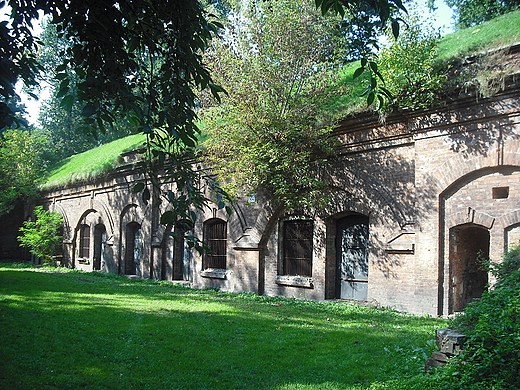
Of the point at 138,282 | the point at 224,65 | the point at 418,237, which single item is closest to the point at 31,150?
the point at 138,282

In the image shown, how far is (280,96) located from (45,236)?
1727cm

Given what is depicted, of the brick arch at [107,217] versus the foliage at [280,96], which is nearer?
the foliage at [280,96]

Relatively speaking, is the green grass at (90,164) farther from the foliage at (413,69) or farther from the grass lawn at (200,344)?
the foliage at (413,69)

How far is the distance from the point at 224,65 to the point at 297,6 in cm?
231

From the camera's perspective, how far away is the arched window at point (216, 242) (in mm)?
15367

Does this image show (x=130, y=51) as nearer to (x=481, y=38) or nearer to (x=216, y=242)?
(x=481, y=38)

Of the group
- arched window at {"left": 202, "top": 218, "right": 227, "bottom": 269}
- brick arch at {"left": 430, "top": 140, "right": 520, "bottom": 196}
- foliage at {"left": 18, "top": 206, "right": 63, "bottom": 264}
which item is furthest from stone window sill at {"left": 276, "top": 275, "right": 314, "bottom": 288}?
foliage at {"left": 18, "top": 206, "right": 63, "bottom": 264}

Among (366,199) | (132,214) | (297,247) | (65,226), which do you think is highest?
(366,199)

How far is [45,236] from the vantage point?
2406 centimetres

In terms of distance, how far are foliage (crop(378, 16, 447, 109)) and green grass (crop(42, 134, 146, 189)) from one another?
11.8m

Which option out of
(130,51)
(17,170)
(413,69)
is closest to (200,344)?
(130,51)

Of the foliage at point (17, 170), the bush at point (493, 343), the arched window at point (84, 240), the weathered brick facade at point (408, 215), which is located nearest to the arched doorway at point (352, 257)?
the weathered brick facade at point (408, 215)

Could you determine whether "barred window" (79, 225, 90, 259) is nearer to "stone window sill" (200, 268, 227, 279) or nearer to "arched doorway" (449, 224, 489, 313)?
"stone window sill" (200, 268, 227, 279)

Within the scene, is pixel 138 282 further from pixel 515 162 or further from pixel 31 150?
pixel 31 150
